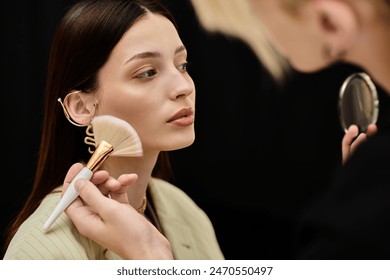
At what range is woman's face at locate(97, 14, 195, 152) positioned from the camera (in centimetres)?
Answer: 98

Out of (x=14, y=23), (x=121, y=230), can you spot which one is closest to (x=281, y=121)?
(x=121, y=230)

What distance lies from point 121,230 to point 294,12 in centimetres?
40

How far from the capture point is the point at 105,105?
39.2 inches

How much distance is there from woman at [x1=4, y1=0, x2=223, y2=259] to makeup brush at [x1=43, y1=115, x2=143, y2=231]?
1 centimetres

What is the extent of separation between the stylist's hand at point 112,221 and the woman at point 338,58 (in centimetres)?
21

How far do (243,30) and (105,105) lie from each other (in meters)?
0.25

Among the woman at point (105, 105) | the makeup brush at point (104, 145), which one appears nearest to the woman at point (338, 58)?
the woman at point (105, 105)

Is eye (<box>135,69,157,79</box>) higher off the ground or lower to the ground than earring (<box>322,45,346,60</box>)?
lower

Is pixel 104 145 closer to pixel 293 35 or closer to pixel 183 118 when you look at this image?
pixel 183 118

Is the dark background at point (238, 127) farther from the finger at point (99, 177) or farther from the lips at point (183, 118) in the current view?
the finger at point (99, 177)

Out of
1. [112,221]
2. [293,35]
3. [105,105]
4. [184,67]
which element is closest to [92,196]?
[112,221]

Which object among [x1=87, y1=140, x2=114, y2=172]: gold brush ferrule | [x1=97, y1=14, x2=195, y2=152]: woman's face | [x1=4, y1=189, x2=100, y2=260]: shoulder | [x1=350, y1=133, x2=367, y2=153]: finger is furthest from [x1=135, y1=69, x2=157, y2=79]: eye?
[x1=350, y1=133, x2=367, y2=153]: finger

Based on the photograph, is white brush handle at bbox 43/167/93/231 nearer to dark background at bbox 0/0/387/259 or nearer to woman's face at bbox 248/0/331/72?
dark background at bbox 0/0/387/259

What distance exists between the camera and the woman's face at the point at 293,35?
3.19 feet
